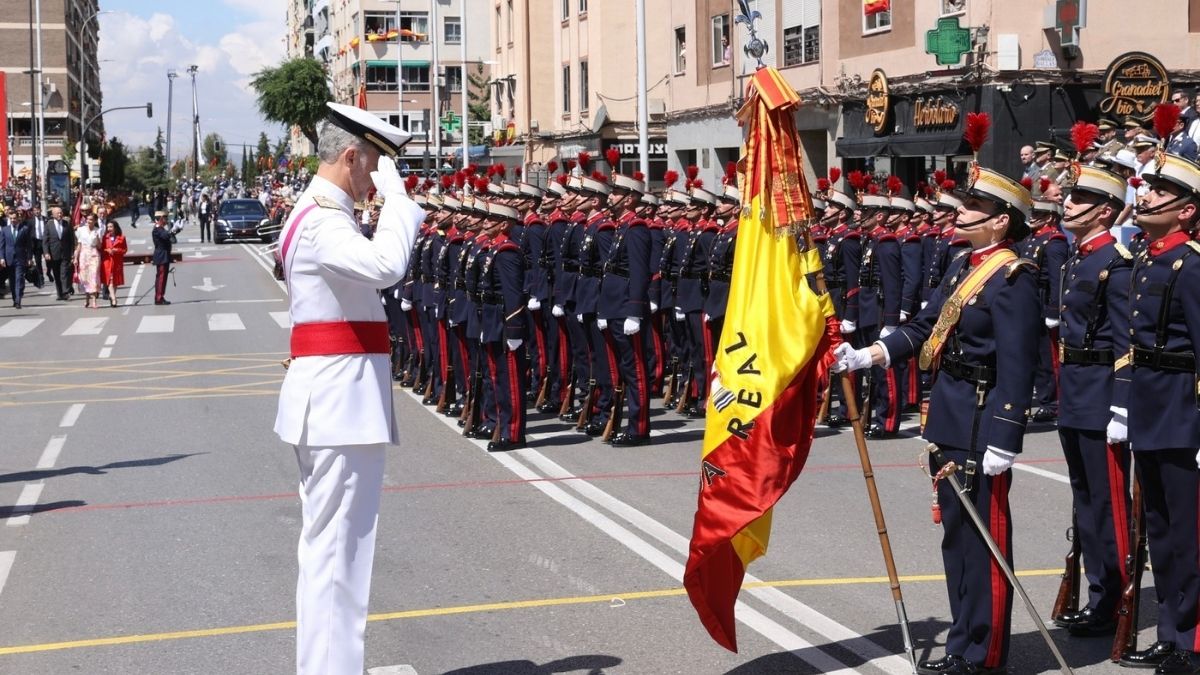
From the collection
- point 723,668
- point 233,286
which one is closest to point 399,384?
point 723,668

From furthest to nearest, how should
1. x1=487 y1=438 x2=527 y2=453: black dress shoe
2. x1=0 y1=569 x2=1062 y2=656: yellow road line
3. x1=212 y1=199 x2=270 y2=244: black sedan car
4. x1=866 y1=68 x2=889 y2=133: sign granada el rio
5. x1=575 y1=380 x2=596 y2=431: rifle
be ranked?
x1=212 y1=199 x2=270 y2=244: black sedan car, x1=866 y1=68 x2=889 y2=133: sign granada el rio, x1=575 y1=380 x2=596 y2=431: rifle, x1=487 y1=438 x2=527 y2=453: black dress shoe, x1=0 y1=569 x2=1062 y2=656: yellow road line

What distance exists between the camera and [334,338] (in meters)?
5.45

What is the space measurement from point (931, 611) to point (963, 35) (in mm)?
20069

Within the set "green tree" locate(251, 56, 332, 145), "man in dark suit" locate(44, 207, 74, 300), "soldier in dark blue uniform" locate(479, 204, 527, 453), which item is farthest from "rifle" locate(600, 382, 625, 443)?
"green tree" locate(251, 56, 332, 145)

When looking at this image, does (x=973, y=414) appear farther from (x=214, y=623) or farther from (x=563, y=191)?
(x=563, y=191)

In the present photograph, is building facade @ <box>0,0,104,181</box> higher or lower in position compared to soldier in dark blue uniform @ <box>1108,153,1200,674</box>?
higher

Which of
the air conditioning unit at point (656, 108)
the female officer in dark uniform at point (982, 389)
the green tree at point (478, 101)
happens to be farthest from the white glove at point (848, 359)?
the green tree at point (478, 101)

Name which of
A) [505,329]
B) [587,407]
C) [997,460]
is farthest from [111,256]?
[997,460]

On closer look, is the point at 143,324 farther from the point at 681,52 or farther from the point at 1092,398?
the point at 1092,398

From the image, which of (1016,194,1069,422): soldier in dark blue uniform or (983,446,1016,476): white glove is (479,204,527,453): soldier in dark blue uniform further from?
(983,446,1016,476): white glove

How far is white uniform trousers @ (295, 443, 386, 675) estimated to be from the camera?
5410 mm

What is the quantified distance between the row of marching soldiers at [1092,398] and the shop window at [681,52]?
34.3m

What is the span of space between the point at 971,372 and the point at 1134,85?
2054 centimetres

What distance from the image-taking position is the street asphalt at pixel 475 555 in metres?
6.57
